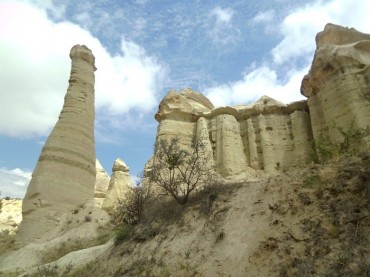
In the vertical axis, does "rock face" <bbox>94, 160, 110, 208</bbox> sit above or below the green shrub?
above

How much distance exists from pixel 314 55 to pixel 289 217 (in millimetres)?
15421

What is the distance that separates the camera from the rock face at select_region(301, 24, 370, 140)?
17.8 metres

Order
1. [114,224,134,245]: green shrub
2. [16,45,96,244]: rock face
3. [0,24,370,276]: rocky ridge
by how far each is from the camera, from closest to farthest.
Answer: [0,24,370,276]: rocky ridge < [114,224,134,245]: green shrub < [16,45,96,244]: rock face

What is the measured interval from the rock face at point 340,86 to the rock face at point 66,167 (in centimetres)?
1316

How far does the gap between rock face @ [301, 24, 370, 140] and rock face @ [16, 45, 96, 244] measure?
43.2 ft

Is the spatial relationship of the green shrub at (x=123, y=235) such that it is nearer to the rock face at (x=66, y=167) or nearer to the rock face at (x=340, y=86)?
the rock face at (x=66, y=167)

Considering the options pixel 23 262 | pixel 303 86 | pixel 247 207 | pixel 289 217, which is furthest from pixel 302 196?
pixel 303 86

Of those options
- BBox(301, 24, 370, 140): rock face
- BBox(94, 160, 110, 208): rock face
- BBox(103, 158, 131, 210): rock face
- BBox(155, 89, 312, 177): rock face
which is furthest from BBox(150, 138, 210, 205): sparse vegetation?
BBox(94, 160, 110, 208): rock face

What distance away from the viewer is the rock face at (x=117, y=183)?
95.6 ft

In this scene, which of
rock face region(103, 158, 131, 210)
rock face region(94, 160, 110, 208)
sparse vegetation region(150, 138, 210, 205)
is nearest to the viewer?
sparse vegetation region(150, 138, 210, 205)

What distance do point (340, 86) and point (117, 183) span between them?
19.5 metres

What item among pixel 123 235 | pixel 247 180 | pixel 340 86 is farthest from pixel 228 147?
pixel 123 235

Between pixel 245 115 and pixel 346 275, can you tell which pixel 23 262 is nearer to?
pixel 346 275

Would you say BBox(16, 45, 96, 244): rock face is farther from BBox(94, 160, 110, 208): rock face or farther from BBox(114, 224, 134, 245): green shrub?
BBox(94, 160, 110, 208): rock face
